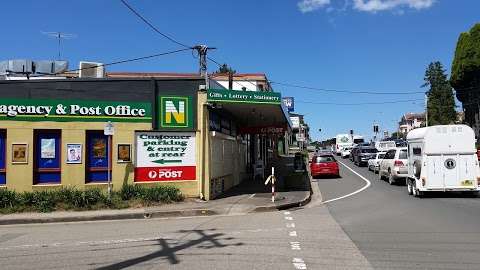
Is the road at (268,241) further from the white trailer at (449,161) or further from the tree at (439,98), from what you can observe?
the tree at (439,98)

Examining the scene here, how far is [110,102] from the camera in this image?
741 inches

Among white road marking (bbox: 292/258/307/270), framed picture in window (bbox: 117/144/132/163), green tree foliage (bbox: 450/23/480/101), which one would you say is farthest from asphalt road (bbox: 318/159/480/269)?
green tree foliage (bbox: 450/23/480/101)

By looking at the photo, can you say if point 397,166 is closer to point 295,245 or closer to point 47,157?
point 47,157

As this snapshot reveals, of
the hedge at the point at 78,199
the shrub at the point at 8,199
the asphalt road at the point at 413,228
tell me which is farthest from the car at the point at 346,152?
the shrub at the point at 8,199

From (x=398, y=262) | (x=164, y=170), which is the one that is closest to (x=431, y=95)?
(x=164, y=170)

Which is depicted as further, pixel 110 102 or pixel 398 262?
pixel 110 102

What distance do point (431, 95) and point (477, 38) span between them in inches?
1747

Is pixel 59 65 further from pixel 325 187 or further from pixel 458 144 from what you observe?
pixel 458 144

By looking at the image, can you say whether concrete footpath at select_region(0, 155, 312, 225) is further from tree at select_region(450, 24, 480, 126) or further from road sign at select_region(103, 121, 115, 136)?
tree at select_region(450, 24, 480, 126)

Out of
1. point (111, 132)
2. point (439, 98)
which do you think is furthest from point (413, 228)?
point (439, 98)

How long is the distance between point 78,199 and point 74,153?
1810mm

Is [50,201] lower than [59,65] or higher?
lower

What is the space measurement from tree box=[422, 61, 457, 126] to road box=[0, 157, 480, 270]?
86.3 meters

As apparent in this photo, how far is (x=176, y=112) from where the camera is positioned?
19.4 metres
